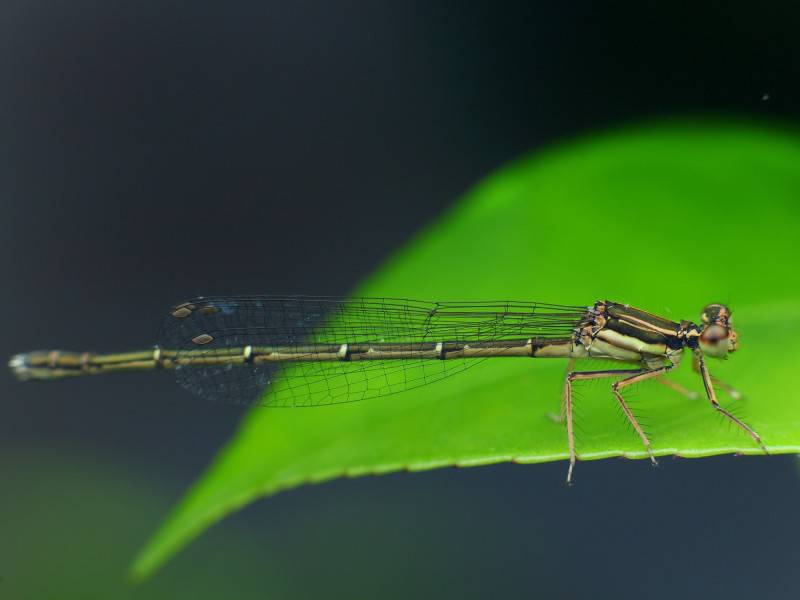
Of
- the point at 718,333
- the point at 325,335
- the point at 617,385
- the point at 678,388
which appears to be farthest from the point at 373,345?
the point at 718,333

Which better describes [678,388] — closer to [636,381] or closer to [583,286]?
[636,381]

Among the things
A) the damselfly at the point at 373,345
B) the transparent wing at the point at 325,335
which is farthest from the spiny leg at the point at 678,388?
the transparent wing at the point at 325,335

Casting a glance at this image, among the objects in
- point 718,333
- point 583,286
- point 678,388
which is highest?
point 583,286

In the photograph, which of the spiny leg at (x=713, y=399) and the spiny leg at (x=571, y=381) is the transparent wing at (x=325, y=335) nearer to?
the spiny leg at (x=571, y=381)

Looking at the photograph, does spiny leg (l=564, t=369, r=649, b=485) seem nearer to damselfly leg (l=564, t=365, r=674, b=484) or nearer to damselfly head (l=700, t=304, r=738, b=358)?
damselfly leg (l=564, t=365, r=674, b=484)

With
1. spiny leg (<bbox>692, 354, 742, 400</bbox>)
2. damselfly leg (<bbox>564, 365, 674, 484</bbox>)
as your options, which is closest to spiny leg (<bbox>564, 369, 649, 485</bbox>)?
damselfly leg (<bbox>564, 365, 674, 484</bbox>)

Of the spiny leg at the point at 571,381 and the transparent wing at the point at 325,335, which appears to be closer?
the spiny leg at the point at 571,381
